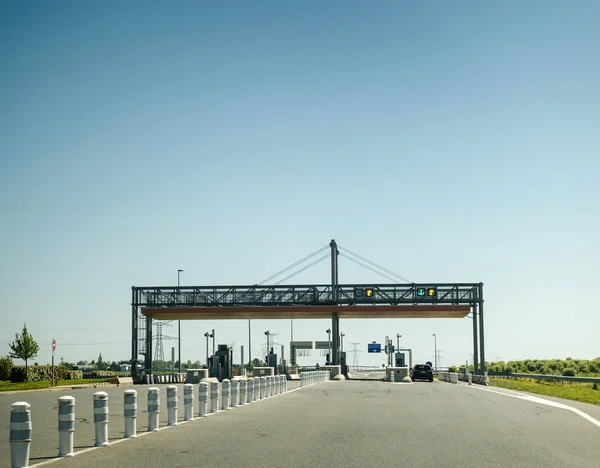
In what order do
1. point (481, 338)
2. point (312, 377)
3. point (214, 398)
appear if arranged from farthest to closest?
point (481, 338) → point (312, 377) → point (214, 398)

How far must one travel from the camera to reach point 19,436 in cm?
1115

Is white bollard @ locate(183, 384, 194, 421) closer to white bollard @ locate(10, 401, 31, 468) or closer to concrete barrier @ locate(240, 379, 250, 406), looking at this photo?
concrete barrier @ locate(240, 379, 250, 406)

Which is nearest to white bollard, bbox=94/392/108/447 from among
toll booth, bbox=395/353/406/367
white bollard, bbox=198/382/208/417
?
white bollard, bbox=198/382/208/417

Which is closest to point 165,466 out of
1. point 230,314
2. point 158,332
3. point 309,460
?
point 309,460

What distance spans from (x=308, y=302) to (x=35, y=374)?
83.8ft

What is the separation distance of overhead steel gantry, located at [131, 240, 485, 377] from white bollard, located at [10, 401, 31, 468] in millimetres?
60582

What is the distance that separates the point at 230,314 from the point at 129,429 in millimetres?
59941

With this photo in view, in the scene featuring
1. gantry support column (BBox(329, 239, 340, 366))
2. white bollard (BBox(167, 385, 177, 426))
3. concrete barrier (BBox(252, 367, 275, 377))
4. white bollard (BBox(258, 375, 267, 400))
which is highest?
gantry support column (BBox(329, 239, 340, 366))

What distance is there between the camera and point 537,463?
475 inches

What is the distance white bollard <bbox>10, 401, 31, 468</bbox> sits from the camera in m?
11.1

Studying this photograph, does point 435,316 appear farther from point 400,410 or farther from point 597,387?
point 400,410

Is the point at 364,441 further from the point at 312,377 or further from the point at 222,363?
the point at 222,363

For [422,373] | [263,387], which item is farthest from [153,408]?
[422,373]

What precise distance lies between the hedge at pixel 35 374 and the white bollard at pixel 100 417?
6096 cm
